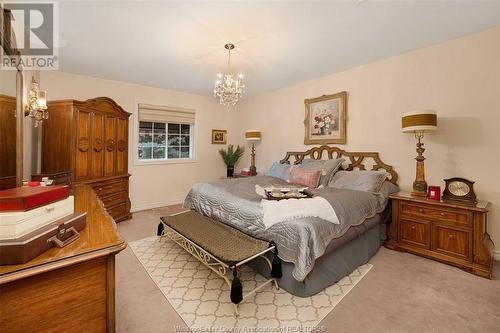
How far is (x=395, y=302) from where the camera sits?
187 centimetres

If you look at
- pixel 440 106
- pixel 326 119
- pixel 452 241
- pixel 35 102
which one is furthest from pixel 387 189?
pixel 35 102

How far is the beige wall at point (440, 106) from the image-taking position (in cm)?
255

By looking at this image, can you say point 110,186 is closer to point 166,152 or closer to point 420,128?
point 166,152

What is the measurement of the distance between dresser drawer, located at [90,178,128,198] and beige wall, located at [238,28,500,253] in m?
3.85

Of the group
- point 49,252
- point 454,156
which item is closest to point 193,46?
point 49,252

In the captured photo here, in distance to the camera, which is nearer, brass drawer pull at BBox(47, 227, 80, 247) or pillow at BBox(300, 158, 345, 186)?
brass drawer pull at BBox(47, 227, 80, 247)

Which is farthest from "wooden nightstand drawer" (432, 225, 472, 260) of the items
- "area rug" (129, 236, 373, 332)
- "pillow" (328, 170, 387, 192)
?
"area rug" (129, 236, 373, 332)

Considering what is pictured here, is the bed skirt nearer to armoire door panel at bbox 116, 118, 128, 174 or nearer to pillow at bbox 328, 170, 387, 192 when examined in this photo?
pillow at bbox 328, 170, 387, 192

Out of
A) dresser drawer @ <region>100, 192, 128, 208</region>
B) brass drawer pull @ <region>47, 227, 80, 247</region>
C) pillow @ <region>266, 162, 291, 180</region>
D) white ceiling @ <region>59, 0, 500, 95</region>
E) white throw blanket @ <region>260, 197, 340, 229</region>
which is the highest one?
white ceiling @ <region>59, 0, 500, 95</region>

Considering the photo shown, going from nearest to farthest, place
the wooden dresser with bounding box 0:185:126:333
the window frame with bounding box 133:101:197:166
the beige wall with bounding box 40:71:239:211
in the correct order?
the wooden dresser with bounding box 0:185:126:333 < the beige wall with bounding box 40:71:239:211 < the window frame with bounding box 133:101:197:166

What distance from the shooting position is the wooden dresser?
740 mm

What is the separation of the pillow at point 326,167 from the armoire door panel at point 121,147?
3.06m

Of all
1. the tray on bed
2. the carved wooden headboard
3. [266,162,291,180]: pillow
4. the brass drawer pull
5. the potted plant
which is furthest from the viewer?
the potted plant

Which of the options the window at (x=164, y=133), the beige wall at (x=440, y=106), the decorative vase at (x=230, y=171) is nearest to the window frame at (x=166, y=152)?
the window at (x=164, y=133)
